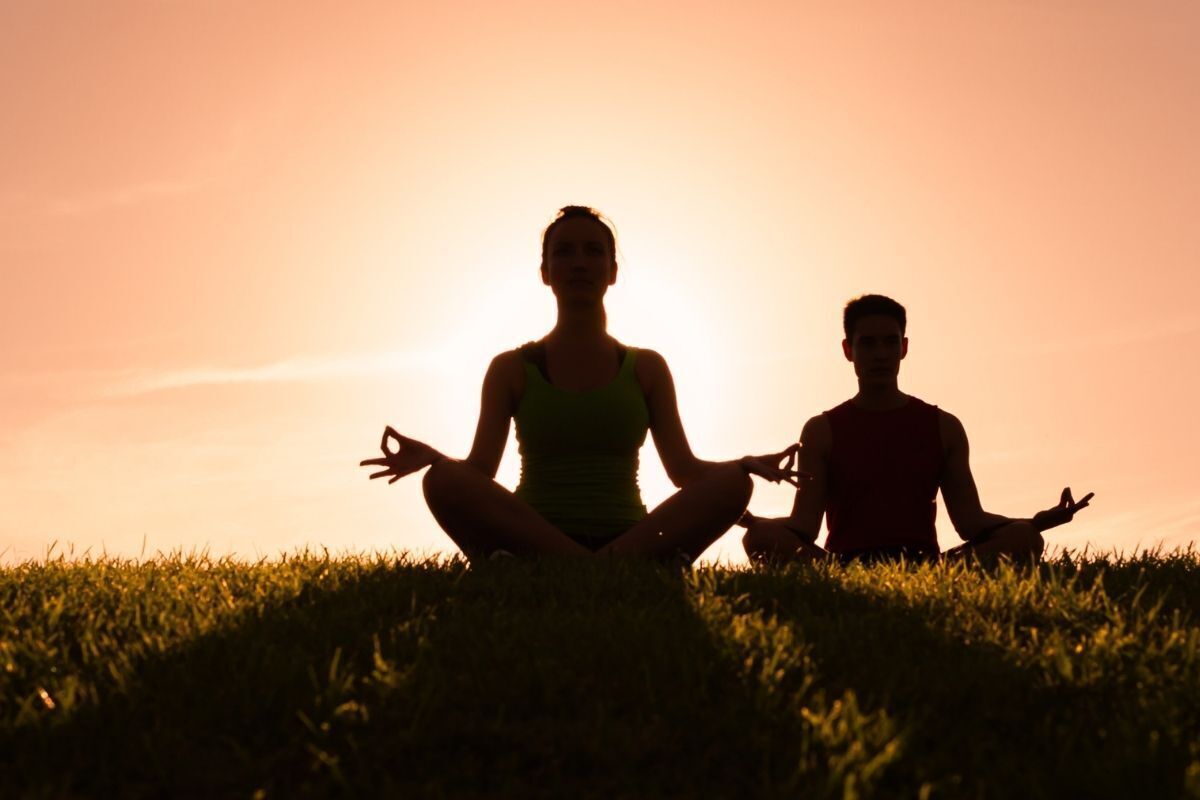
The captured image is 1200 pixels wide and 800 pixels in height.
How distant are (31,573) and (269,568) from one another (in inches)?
58.2

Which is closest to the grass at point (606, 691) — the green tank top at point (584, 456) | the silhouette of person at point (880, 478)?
the green tank top at point (584, 456)

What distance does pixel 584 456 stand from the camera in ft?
24.9

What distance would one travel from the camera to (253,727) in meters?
4.48

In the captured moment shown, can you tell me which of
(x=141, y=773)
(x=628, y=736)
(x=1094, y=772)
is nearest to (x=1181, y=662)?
(x=1094, y=772)

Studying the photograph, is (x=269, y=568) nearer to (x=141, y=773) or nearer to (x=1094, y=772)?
(x=141, y=773)

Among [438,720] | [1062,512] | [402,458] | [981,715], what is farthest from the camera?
[1062,512]

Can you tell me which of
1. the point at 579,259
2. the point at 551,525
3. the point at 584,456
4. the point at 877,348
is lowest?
the point at 551,525

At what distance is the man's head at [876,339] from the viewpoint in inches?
347

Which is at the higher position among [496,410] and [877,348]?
[877,348]

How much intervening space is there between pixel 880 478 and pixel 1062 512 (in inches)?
48.2

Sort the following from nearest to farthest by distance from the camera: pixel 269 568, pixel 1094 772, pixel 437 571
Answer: pixel 1094 772 → pixel 437 571 → pixel 269 568

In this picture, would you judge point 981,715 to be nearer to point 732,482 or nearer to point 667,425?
point 732,482

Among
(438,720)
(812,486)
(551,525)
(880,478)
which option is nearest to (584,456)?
(551,525)

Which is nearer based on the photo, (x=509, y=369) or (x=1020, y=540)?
(x=509, y=369)
